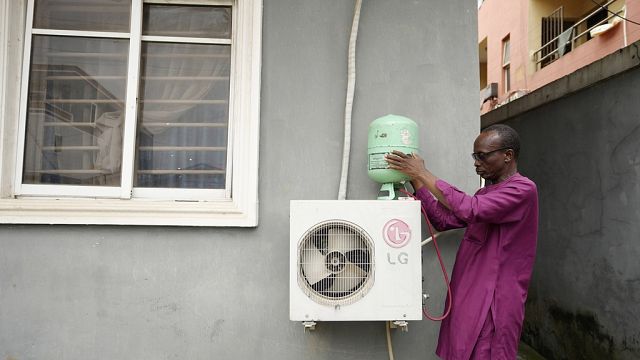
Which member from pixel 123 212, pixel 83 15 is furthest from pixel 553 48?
pixel 123 212

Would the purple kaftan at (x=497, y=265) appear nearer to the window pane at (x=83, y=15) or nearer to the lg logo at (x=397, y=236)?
the lg logo at (x=397, y=236)

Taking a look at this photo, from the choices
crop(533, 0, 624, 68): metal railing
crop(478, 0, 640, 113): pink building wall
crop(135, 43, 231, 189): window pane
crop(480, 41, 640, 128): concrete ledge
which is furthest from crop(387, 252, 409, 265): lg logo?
crop(533, 0, 624, 68): metal railing

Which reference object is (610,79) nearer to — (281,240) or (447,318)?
(447,318)

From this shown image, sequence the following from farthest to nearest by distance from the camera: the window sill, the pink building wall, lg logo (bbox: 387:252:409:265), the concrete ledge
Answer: the pink building wall
the concrete ledge
the window sill
lg logo (bbox: 387:252:409:265)

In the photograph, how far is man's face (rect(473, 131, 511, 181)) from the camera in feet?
7.72

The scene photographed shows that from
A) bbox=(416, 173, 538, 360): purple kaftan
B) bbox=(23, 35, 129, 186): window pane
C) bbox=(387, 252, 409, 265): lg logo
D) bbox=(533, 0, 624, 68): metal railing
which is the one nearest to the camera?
bbox=(416, 173, 538, 360): purple kaftan

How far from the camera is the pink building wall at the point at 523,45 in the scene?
6.87m

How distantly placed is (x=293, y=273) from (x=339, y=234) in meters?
0.30

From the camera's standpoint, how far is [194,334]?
2.70 m

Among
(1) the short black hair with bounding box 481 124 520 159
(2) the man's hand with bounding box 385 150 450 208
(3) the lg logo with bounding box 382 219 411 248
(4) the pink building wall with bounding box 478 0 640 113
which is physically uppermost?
(4) the pink building wall with bounding box 478 0 640 113

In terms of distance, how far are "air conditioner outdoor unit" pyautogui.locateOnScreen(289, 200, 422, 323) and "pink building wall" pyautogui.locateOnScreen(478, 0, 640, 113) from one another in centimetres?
617

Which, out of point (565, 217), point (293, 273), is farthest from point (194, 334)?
point (565, 217)

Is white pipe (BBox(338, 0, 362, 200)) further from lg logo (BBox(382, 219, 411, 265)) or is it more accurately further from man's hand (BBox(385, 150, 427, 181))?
lg logo (BBox(382, 219, 411, 265))

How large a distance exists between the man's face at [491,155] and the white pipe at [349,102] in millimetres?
723
